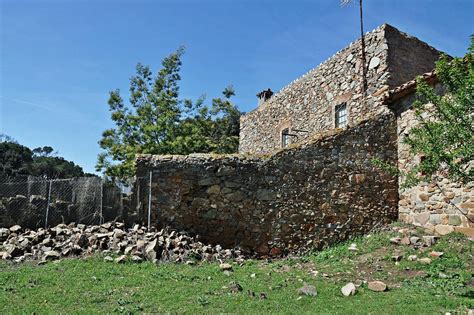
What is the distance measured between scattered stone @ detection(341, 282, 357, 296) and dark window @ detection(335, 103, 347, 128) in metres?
7.11

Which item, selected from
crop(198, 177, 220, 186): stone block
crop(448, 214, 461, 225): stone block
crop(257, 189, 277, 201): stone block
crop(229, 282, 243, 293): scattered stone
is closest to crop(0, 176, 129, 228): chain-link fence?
crop(198, 177, 220, 186): stone block

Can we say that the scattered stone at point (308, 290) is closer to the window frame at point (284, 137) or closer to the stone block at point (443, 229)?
the stone block at point (443, 229)

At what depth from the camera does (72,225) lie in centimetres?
1034

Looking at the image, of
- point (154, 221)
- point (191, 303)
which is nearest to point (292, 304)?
point (191, 303)

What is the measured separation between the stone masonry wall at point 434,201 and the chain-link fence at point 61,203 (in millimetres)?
7495

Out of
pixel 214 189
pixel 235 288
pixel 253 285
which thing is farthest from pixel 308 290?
pixel 214 189

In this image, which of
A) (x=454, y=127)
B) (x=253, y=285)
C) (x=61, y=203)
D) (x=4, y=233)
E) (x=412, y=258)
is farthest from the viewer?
(x=61, y=203)

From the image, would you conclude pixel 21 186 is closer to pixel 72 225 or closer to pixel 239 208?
pixel 72 225

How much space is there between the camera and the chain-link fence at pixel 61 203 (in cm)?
1045

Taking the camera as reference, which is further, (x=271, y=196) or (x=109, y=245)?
(x=271, y=196)

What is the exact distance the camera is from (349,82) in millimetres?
12789

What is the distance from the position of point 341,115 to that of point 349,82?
1.11 metres

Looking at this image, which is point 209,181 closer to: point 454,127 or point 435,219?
point 435,219

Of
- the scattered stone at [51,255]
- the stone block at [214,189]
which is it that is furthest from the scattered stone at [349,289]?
the scattered stone at [51,255]
